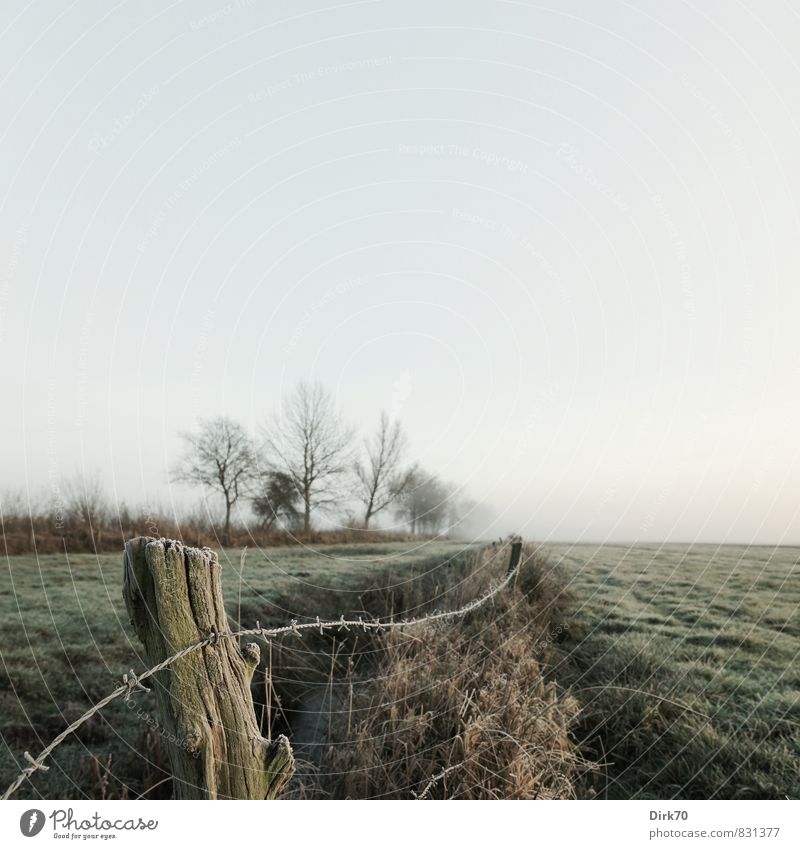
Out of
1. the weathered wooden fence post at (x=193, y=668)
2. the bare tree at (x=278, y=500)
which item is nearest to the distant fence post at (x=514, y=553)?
the bare tree at (x=278, y=500)

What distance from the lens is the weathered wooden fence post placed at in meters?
2.84

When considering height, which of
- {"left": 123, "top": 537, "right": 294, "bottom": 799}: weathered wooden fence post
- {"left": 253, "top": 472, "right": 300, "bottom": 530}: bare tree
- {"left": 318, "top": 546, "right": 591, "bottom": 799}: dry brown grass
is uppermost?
{"left": 253, "top": 472, "right": 300, "bottom": 530}: bare tree

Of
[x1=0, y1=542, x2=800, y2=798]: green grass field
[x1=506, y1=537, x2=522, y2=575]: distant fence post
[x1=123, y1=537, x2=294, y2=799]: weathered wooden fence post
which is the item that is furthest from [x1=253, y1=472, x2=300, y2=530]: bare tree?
[x1=123, y1=537, x2=294, y2=799]: weathered wooden fence post

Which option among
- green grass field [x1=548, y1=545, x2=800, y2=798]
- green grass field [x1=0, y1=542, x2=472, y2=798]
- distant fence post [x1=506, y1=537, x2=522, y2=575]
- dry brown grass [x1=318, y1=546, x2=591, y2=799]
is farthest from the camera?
distant fence post [x1=506, y1=537, x2=522, y2=575]

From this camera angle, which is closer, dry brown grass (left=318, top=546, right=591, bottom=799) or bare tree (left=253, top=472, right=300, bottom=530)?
dry brown grass (left=318, top=546, right=591, bottom=799)

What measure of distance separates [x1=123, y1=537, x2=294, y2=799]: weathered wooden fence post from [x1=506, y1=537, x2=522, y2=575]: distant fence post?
6.58 m

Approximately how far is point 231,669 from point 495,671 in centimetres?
361

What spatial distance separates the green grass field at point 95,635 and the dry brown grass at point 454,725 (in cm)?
131

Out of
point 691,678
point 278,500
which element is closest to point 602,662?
point 691,678

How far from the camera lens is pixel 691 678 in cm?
667

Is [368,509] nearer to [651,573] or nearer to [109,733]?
[651,573]

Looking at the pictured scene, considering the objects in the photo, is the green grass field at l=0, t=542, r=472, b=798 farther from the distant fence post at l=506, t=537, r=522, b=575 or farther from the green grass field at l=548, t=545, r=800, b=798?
the green grass field at l=548, t=545, r=800, b=798

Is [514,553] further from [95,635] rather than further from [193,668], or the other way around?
[193,668]
